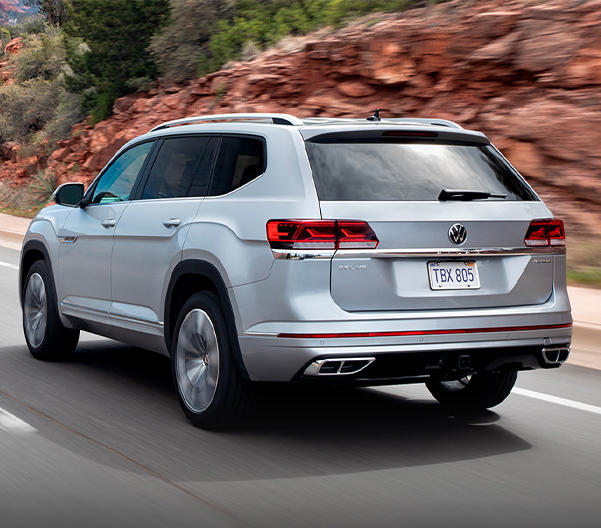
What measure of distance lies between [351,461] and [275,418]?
980 millimetres

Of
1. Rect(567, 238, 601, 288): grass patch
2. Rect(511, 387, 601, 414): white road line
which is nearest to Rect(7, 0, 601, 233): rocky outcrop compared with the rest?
Rect(567, 238, 601, 288): grass patch

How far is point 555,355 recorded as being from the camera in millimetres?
5270

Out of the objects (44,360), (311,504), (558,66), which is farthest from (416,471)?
(558,66)

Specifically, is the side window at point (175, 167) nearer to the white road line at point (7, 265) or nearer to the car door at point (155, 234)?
the car door at point (155, 234)

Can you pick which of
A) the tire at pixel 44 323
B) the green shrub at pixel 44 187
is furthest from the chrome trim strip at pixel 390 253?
the green shrub at pixel 44 187

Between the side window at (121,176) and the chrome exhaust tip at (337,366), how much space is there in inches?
95.7

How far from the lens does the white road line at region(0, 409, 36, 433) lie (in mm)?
5340

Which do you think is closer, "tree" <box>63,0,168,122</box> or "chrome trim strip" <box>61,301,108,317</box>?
"chrome trim strip" <box>61,301,108,317</box>

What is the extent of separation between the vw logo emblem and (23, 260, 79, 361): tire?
3.64 m

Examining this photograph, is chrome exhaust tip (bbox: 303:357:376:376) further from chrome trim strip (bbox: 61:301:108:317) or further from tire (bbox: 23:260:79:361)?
tire (bbox: 23:260:79:361)

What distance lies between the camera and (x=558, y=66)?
1481 centimetres

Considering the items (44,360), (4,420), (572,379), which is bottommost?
(572,379)

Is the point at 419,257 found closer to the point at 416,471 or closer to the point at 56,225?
the point at 416,471

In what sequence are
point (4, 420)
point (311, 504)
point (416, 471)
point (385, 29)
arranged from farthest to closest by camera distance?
point (385, 29) < point (4, 420) < point (416, 471) < point (311, 504)
